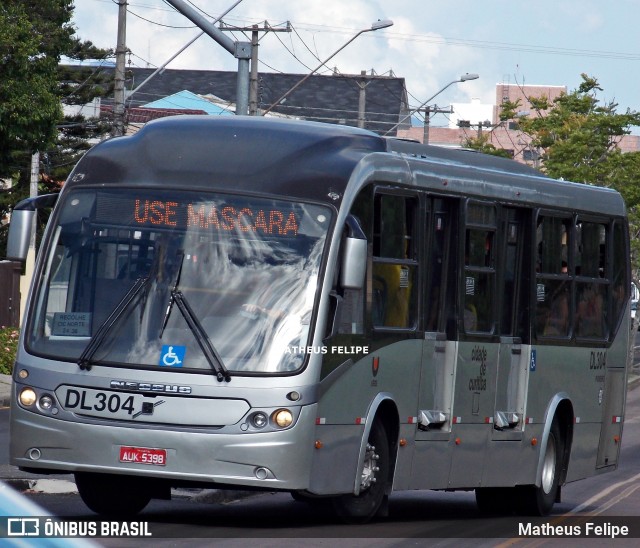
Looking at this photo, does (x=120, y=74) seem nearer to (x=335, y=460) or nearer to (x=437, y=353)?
(x=437, y=353)

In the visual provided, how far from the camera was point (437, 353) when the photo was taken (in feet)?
39.0

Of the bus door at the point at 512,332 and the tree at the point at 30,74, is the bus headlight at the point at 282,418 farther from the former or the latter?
the tree at the point at 30,74

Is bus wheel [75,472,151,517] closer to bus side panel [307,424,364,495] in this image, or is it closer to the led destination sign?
bus side panel [307,424,364,495]

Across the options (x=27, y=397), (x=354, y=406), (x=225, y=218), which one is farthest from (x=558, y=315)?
(x=27, y=397)

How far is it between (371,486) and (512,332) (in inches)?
109

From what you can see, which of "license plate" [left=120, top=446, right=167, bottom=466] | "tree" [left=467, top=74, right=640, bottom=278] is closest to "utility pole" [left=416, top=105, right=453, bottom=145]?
"tree" [left=467, top=74, right=640, bottom=278]

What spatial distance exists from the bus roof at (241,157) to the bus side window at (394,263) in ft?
1.06

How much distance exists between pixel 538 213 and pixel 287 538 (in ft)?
15.7

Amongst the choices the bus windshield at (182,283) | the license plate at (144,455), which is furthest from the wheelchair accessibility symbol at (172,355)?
the license plate at (144,455)

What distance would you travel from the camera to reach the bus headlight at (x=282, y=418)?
9773mm

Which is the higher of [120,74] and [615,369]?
[120,74]

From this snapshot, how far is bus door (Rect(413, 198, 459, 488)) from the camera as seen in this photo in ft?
38.3

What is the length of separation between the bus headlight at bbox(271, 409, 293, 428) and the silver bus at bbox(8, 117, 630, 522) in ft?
0.04

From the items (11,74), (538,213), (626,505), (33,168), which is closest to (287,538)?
(538,213)
